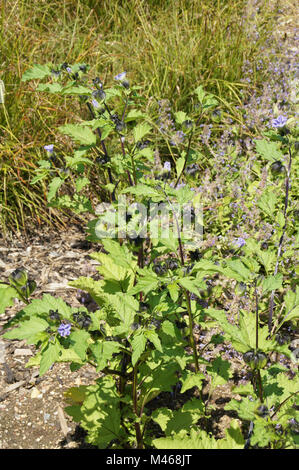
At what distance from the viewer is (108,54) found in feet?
15.1

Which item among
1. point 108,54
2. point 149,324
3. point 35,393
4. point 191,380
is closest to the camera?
point 149,324

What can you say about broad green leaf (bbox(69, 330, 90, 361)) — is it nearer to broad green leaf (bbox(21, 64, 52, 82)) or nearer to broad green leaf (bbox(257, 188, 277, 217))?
broad green leaf (bbox(257, 188, 277, 217))

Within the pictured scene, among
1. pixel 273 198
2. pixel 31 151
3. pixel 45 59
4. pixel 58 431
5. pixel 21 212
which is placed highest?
pixel 45 59

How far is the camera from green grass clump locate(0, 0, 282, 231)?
3740 millimetres

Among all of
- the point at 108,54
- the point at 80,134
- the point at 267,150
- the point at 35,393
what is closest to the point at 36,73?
the point at 80,134

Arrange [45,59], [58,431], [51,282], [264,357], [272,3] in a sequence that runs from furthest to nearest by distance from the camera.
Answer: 1. [272,3]
2. [45,59]
3. [51,282]
4. [58,431]
5. [264,357]

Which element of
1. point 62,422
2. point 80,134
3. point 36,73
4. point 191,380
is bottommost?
point 62,422

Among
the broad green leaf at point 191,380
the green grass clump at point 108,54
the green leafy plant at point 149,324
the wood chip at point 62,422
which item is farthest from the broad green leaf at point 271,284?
the green grass clump at point 108,54

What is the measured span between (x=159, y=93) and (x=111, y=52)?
→ 0.90 metres

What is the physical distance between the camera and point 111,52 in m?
4.94

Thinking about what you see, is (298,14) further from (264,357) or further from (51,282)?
(264,357)

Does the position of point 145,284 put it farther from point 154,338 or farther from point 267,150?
point 267,150

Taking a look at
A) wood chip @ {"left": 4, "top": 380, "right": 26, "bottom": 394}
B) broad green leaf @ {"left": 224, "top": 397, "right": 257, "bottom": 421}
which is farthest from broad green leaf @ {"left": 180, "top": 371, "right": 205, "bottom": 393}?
wood chip @ {"left": 4, "top": 380, "right": 26, "bottom": 394}
